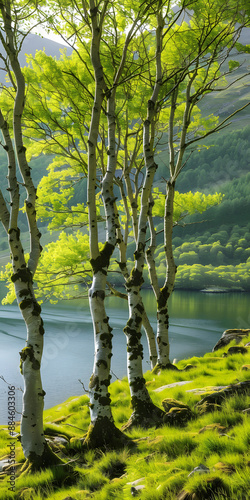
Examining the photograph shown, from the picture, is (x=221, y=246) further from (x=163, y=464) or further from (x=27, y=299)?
(x=163, y=464)

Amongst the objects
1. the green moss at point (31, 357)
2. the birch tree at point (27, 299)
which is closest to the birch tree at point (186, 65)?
the birch tree at point (27, 299)

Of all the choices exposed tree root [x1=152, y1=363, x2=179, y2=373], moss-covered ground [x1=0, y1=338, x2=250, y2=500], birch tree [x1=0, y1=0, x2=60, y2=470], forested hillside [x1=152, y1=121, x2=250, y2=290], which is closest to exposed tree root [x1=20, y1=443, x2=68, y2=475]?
→ birch tree [x1=0, y1=0, x2=60, y2=470]

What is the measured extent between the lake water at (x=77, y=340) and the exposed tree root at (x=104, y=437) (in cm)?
934

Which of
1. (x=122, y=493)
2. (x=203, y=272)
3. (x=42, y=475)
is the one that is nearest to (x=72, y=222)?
(x=42, y=475)

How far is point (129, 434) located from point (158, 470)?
2.17 m

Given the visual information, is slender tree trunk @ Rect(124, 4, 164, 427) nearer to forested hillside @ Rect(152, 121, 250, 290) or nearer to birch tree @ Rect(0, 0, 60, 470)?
birch tree @ Rect(0, 0, 60, 470)

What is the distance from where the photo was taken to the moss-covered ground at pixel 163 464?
12.1ft

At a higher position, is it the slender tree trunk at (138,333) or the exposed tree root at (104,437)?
the slender tree trunk at (138,333)

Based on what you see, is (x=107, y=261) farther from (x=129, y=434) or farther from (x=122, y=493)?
(x=122, y=493)

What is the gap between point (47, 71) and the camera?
35.2ft

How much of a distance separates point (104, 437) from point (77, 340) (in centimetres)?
2704

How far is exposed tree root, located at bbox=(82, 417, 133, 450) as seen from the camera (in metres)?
5.99

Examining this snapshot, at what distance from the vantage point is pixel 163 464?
4461 mm

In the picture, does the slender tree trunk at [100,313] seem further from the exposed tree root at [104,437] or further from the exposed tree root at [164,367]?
the exposed tree root at [164,367]
